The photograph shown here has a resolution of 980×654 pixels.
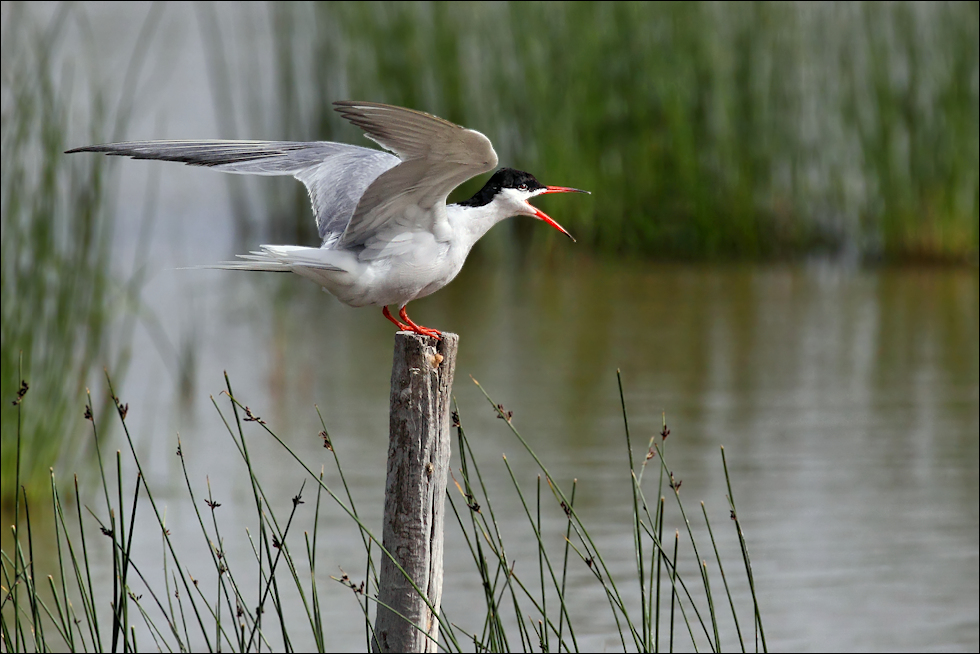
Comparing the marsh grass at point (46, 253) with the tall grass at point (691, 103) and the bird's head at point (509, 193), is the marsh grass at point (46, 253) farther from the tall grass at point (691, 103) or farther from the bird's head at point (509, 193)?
the tall grass at point (691, 103)

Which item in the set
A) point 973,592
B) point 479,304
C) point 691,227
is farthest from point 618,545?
point 691,227

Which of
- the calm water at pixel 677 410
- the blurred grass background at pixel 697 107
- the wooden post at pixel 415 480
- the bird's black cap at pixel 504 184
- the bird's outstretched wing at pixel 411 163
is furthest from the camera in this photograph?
the blurred grass background at pixel 697 107

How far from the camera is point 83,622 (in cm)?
450

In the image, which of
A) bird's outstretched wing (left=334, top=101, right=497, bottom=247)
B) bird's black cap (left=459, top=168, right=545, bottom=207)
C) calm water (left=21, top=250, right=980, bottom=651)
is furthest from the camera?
calm water (left=21, top=250, right=980, bottom=651)

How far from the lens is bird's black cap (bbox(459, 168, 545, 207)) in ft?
9.45

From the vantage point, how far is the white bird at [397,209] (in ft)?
8.41

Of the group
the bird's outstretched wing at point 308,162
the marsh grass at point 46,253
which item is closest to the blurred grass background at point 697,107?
the marsh grass at point 46,253

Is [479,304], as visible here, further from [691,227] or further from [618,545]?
[618,545]

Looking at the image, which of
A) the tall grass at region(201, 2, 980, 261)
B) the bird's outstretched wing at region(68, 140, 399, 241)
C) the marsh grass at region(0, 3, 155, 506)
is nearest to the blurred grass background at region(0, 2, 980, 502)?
the tall grass at region(201, 2, 980, 261)

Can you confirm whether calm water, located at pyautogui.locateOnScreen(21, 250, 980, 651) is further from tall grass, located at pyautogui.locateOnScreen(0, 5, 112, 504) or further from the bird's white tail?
the bird's white tail

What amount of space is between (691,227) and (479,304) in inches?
85.5

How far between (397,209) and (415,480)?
0.56 metres

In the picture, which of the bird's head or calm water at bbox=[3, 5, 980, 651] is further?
calm water at bbox=[3, 5, 980, 651]

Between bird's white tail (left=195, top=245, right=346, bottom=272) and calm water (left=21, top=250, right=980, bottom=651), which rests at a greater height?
bird's white tail (left=195, top=245, right=346, bottom=272)
